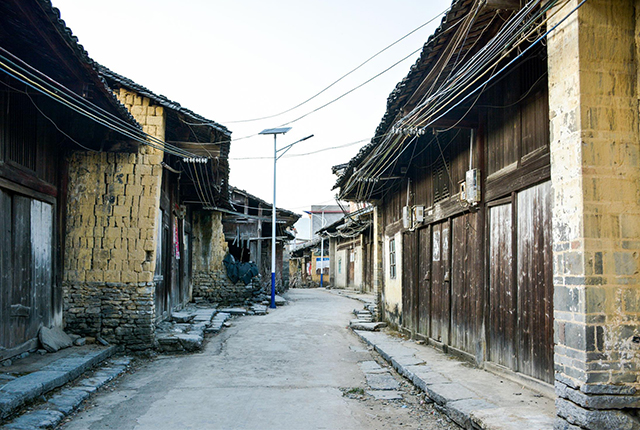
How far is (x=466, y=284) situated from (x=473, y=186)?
162 cm

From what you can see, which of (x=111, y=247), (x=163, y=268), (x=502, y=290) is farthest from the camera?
Answer: (x=163, y=268)

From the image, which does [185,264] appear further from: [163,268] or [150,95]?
[150,95]

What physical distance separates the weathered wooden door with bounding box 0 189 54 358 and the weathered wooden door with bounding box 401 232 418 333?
6.96 meters

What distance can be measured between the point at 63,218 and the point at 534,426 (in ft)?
27.5

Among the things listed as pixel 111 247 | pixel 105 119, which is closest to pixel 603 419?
pixel 105 119

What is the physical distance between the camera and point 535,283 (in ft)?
18.4

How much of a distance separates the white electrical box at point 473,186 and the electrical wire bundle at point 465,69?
3.05ft

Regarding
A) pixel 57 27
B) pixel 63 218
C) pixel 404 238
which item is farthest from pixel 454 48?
pixel 63 218

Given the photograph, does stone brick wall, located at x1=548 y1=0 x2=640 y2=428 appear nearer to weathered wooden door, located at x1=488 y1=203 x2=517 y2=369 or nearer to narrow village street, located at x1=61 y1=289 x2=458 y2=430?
narrow village street, located at x1=61 y1=289 x2=458 y2=430

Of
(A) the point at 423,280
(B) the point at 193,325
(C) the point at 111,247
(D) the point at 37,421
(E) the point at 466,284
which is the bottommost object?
(B) the point at 193,325

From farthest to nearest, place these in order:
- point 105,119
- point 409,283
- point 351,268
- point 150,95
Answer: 1. point 351,268
2. point 409,283
3. point 150,95
4. point 105,119

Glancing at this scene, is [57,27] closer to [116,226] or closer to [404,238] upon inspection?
[116,226]

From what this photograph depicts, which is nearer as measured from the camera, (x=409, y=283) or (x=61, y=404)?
(x=61, y=404)

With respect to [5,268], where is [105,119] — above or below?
above
